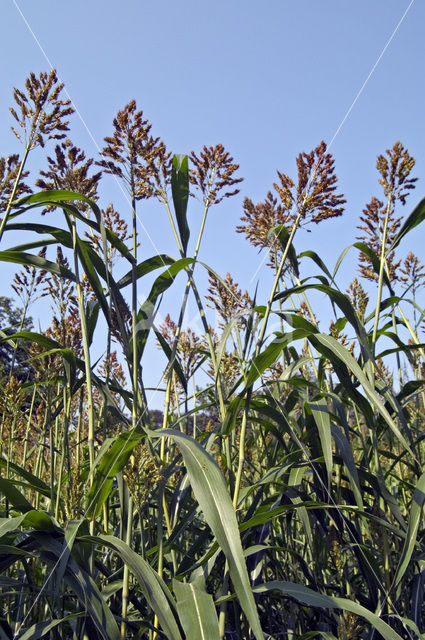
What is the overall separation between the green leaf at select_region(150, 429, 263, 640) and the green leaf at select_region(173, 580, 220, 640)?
0.49 feet

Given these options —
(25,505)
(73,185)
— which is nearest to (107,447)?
(25,505)

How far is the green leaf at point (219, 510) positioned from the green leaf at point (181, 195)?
71 centimetres

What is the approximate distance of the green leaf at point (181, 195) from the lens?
1620 mm

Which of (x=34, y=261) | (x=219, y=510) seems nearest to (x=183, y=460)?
(x=219, y=510)

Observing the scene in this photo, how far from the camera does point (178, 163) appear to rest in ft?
5.48

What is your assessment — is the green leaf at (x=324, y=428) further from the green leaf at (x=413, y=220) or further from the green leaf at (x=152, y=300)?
the green leaf at (x=413, y=220)

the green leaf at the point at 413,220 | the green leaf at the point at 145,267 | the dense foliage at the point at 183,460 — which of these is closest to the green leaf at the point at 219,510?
the dense foliage at the point at 183,460

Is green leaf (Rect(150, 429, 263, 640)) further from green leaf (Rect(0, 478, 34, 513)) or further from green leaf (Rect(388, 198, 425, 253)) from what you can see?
green leaf (Rect(388, 198, 425, 253))

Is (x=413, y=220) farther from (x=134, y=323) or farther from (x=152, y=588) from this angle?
(x=152, y=588)

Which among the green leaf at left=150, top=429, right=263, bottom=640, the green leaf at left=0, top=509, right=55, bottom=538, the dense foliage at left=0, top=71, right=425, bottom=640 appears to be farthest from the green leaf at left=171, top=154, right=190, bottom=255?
the green leaf at left=0, top=509, right=55, bottom=538

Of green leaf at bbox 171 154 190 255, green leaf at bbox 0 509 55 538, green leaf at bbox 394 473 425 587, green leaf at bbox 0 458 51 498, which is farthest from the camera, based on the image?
green leaf at bbox 171 154 190 255

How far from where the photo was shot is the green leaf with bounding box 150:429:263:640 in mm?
897

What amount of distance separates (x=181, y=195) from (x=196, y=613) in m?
1.08

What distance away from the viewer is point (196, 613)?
1042 millimetres
